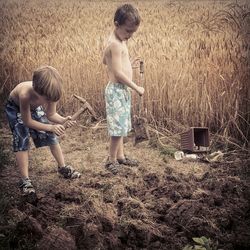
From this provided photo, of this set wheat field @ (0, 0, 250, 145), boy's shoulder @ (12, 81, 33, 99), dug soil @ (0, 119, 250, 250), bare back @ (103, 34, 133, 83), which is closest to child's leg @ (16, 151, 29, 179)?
dug soil @ (0, 119, 250, 250)

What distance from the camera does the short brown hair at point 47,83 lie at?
2586 mm

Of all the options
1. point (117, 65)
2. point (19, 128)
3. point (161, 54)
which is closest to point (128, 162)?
point (117, 65)

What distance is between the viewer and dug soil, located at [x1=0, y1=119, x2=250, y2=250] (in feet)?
7.36

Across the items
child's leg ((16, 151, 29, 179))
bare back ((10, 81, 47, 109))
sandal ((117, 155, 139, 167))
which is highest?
bare back ((10, 81, 47, 109))

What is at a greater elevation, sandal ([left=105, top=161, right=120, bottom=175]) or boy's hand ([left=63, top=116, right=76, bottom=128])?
boy's hand ([left=63, top=116, right=76, bottom=128])

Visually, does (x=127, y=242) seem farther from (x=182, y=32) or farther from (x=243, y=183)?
(x=182, y=32)

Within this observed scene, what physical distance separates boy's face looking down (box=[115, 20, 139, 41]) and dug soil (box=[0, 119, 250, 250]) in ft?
3.03

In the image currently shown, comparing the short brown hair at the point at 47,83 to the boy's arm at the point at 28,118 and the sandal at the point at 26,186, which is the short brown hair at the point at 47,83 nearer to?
the boy's arm at the point at 28,118

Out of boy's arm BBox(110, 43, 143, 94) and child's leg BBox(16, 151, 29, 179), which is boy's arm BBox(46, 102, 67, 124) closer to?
child's leg BBox(16, 151, 29, 179)

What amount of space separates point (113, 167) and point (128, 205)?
0.66m

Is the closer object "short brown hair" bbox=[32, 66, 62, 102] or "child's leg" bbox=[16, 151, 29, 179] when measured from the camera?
"short brown hair" bbox=[32, 66, 62, 102]

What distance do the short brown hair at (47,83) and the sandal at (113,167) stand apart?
0.83m

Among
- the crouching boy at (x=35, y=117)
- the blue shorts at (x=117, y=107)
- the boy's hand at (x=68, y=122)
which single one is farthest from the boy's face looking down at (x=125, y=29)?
the boy's hand at (x=68, y=122)

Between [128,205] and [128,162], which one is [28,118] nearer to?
[128,205]
